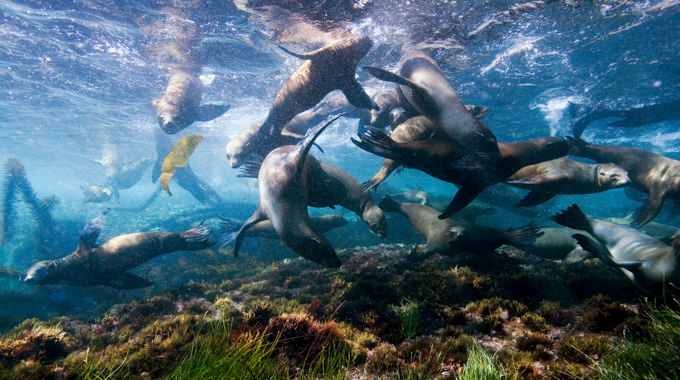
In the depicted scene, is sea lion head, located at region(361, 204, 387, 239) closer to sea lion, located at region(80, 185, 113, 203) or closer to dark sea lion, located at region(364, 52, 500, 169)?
Result: dark sea lion, located at region(364, 52, 500, 169)

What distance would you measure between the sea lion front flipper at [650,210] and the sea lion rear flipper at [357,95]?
7.43 metres

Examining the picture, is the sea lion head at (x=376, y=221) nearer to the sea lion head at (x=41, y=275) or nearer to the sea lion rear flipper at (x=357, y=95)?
the sea lion rear flipper at (x=357, y=95)

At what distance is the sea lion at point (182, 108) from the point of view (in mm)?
9352

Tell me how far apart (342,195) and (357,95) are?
2967 mm

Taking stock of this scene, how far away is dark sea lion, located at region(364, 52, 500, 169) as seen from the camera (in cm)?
335

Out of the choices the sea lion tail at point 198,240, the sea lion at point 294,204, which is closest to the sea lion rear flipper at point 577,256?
the sea lion at point 294,204

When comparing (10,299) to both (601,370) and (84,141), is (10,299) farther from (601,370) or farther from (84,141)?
(84,141)

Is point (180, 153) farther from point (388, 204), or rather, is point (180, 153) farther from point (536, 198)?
point (536, 198)

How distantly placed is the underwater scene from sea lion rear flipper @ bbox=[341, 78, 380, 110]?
3.7 inches

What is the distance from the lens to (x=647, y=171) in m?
6.88

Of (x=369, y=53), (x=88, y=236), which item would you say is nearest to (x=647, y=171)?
(x=369, y=53)

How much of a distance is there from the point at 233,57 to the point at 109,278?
422 inches

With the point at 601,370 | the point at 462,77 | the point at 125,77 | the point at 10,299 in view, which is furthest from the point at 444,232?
the point at 125,77

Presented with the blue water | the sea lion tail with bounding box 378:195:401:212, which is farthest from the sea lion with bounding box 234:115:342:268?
the blue water
